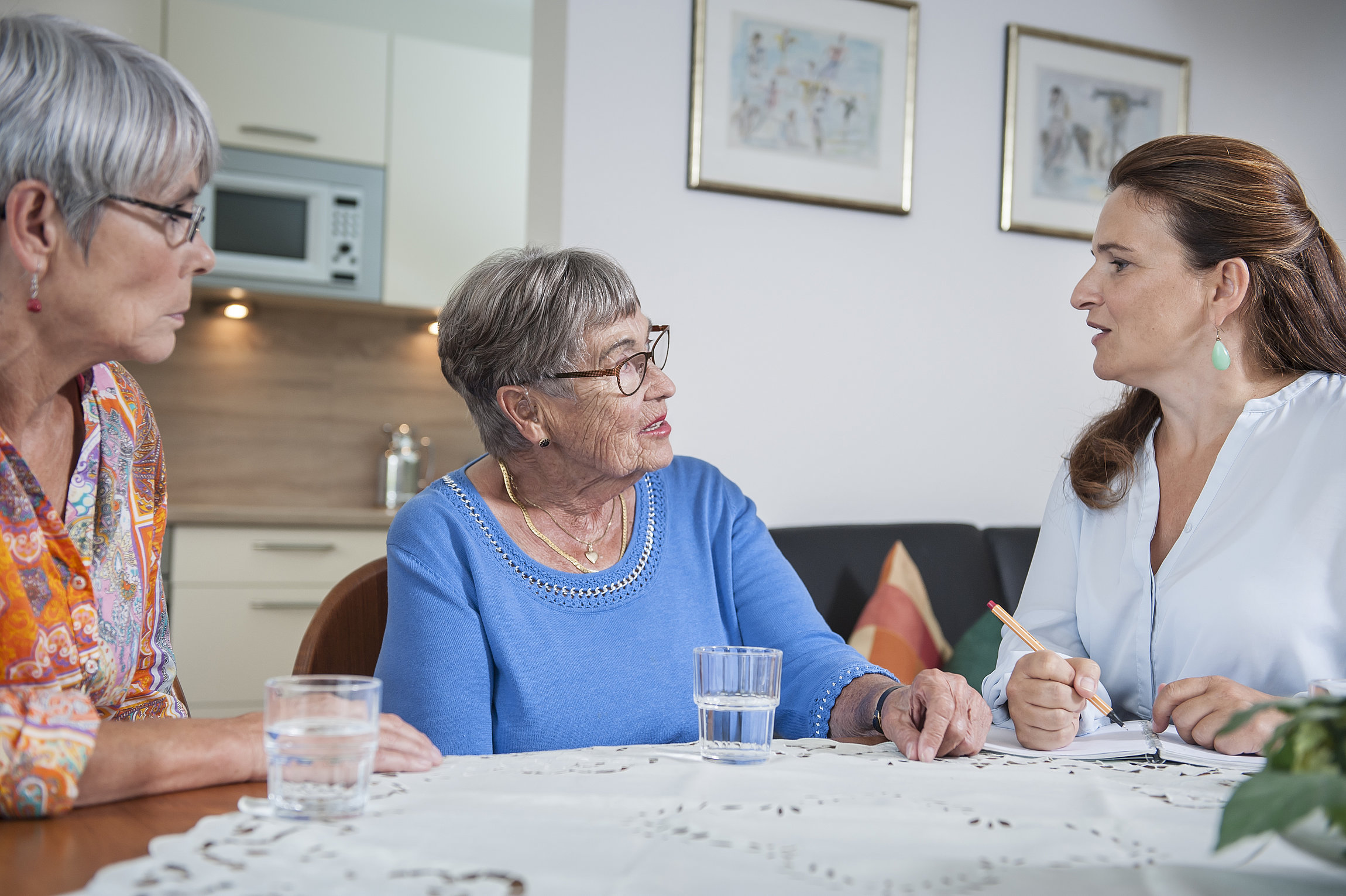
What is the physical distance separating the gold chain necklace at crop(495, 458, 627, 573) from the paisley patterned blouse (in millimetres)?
443

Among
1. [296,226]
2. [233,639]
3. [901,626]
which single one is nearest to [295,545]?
[233,639]

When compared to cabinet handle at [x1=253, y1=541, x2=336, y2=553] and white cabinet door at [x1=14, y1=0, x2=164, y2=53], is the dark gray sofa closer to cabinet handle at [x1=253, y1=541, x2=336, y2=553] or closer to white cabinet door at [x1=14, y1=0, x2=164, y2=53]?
cabinet handle at [x1=253, y1=541, x2=336, y2=553]

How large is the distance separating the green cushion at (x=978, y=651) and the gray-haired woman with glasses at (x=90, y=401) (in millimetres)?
1585

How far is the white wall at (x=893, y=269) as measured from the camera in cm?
245

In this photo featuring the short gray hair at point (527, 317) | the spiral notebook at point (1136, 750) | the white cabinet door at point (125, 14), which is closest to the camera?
the spiral notebook at point (1136, 750)

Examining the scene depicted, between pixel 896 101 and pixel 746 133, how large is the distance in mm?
423

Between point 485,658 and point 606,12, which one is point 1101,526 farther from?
point 606,12

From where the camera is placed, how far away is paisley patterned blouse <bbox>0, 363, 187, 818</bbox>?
0.80m

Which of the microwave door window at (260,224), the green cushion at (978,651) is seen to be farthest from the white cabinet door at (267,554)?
the green cushion at (978,651)

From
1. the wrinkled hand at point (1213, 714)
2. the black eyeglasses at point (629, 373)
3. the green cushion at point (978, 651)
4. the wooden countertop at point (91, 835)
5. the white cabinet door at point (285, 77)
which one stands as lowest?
the green cushion at point (978, 651)

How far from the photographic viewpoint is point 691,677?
1.42 meters

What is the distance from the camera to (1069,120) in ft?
9.35

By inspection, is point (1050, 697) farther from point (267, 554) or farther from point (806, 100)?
point (267, 554)

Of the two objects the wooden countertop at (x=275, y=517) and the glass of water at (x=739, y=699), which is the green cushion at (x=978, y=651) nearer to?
the glass of water at (x=739, y=699)
